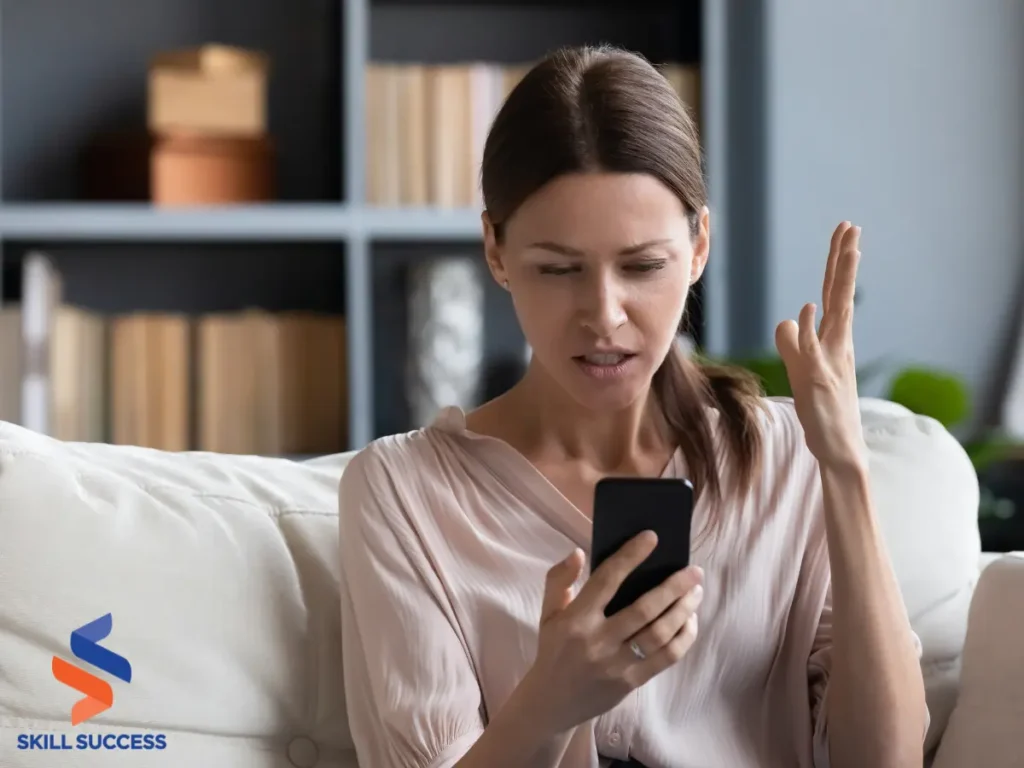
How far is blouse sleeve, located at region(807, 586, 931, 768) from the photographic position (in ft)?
3.99

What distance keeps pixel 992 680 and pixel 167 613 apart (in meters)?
0.77

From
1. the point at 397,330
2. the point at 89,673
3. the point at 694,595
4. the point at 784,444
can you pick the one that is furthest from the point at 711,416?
the point at 397,330

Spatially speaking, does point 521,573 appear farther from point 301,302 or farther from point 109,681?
point 301,302

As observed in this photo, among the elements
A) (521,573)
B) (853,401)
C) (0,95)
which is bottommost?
(521,573)

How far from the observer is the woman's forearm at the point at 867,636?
3.76 ft

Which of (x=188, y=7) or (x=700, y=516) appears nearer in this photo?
(x=700, y=516)

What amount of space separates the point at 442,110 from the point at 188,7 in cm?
65

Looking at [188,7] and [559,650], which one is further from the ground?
[188,7]

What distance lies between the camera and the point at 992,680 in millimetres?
1256

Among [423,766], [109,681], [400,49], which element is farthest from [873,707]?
[400,49]

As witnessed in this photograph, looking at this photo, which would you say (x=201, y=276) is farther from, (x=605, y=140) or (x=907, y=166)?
(x=605, y=140)

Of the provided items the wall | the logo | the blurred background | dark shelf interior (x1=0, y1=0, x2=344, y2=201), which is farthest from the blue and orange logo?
dark shelf interior (x1=0, y1=0, x2=344, y2=201)

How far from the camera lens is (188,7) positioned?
3.00 m

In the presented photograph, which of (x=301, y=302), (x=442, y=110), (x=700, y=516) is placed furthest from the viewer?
(x=301, y=302)
